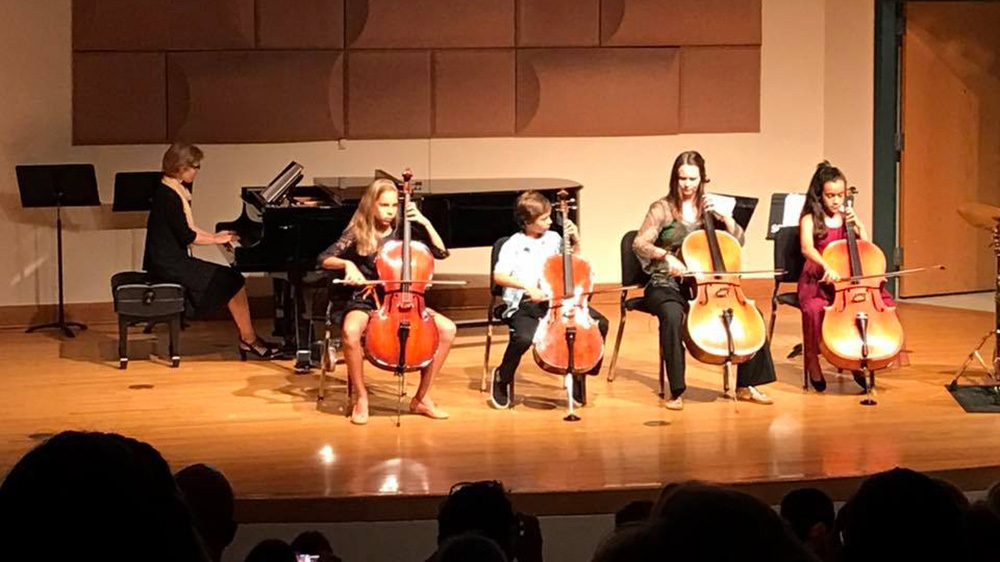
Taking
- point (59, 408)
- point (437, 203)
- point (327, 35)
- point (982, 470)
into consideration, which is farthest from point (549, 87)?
point (982, 470)

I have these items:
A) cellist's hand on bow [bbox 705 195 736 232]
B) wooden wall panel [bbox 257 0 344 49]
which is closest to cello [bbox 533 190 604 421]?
cellist's hand on bow [bbox 705 195 736 232]

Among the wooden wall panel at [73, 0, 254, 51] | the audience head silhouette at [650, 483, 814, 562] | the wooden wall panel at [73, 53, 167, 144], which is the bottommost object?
the audience head silhouette at [650, 483, 814, 562]

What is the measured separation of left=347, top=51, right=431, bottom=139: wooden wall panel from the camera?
371 inches

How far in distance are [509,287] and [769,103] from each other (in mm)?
3999

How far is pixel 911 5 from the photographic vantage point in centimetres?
985

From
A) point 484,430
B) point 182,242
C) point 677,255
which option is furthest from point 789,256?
point 182,242

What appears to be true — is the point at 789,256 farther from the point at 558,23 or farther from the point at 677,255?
the point at 558,23

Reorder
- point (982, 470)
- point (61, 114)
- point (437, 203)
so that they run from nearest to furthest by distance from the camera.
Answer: point (982, 470) < point (437, 203) < point (61, 114)

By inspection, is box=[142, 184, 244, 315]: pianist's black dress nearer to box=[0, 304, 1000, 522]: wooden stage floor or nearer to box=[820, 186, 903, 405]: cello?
box=[0, 304, 1000, 522]: wooden stage floor

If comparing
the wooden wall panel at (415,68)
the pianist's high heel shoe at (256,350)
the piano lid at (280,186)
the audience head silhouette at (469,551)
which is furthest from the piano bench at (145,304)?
the audience head silhouette at (469,551)

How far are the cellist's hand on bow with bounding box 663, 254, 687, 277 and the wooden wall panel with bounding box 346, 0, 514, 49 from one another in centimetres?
332

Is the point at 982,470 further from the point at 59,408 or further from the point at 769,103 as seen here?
the point at 769,103

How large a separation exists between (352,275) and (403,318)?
0.42 meters

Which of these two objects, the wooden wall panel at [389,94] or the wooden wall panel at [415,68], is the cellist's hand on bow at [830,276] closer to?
the wooden wall panel at [415,68]
